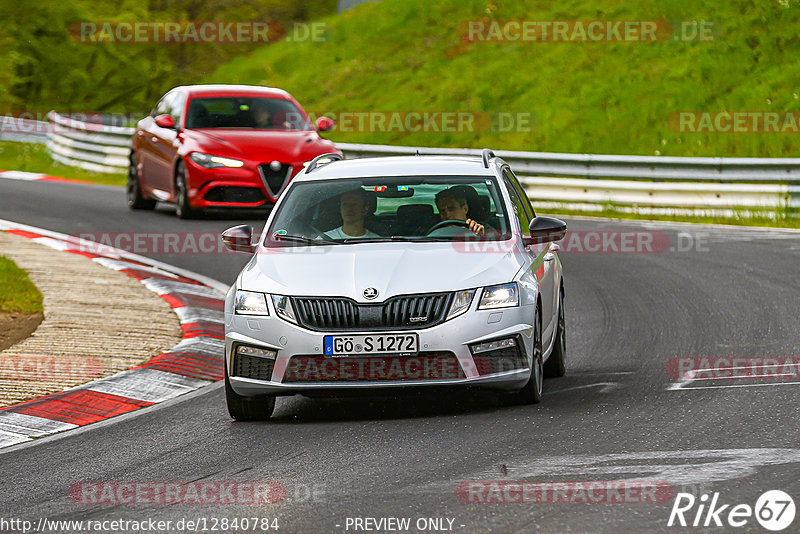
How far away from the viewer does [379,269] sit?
26.7ft

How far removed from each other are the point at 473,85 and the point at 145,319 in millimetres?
21602

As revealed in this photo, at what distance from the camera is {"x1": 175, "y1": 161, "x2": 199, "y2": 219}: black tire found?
1902 cm

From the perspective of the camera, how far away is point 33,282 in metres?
13.8

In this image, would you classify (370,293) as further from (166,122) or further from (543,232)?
(166,122)

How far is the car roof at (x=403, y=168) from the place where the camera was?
9312mm

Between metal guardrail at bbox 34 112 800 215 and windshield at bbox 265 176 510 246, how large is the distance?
1050 cm

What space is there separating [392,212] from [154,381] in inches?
83.9

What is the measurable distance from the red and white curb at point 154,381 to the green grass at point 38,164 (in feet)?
45.6

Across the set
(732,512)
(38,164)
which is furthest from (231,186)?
(38,164)

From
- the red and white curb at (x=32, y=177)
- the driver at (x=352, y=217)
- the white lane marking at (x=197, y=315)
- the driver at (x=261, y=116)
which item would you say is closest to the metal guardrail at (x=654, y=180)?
the driver at (x=261, y=116)

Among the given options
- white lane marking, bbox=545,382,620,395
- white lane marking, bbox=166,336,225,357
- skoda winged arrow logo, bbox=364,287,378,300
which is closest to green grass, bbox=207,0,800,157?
white lane marking, bbox=166,336,225,357

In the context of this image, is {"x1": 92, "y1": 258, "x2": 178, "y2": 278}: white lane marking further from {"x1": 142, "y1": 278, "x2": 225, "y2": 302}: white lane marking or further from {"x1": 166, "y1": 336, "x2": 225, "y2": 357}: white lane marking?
{"x1": 166, "y1": 336, "x2": 225, "y2": 357}: white lane marking

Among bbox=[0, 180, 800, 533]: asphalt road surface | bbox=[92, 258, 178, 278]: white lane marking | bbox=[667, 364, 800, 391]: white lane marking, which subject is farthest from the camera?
bbox=[92, 258, 178, 278]: white lane marking

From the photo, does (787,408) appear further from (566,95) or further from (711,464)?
(566,95)
